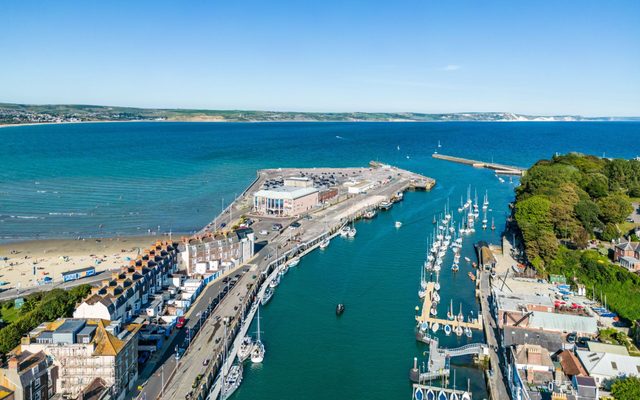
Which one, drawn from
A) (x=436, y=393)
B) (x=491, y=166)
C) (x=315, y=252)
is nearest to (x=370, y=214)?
(x=315, y=252)

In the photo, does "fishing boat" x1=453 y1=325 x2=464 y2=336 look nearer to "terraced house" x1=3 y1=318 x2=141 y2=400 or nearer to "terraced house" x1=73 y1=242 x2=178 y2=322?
"terraced house" x1=3 y1=318 x2=141 y2=400

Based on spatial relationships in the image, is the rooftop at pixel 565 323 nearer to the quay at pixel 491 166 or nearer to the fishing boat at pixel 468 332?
the fishing boat at pixel 468 332

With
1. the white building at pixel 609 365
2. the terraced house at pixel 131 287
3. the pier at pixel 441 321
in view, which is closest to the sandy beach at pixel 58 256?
the terraced house at pixel 131 287

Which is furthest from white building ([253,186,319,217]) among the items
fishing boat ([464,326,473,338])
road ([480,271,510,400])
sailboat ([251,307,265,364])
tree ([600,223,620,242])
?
sailboat ([251,307,265,364])

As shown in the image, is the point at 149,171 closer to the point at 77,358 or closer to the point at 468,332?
the point at 77,358

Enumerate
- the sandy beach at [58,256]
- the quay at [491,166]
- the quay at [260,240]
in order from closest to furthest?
the quay at [260,240]
the sandy beach at [58,256]
the quay at [491,166]

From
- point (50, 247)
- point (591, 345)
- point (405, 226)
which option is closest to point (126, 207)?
point (50, 247)

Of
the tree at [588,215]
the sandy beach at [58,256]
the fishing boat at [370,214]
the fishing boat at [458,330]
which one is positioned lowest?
the sandy beach at [58,256]
